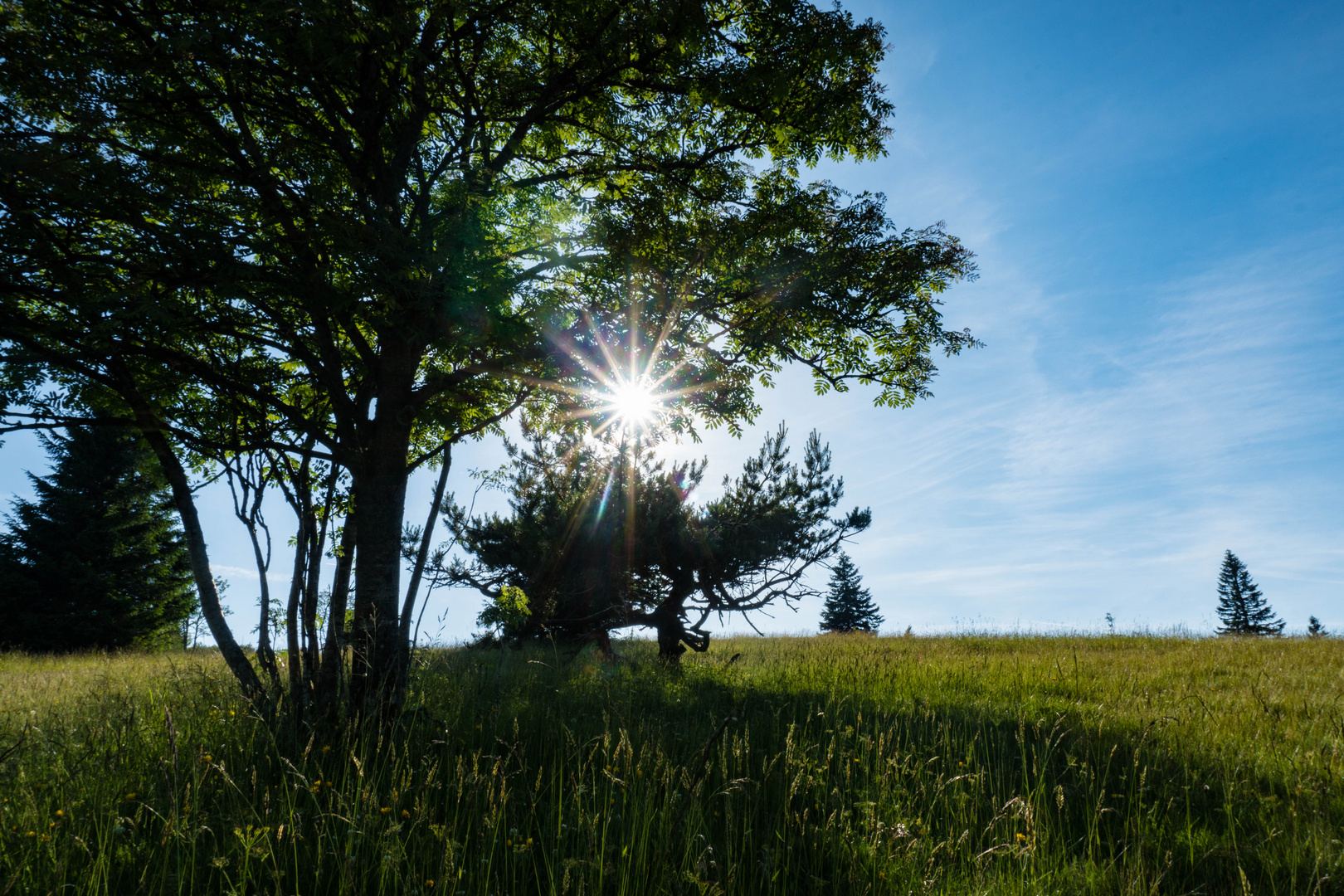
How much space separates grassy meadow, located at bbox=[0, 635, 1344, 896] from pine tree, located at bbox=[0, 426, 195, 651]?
15.1 m

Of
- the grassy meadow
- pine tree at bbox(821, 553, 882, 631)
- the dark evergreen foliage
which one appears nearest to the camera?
the grassy meadow

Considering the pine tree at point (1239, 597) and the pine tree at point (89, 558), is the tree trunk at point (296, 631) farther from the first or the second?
the pine tree at point (1239, 597)

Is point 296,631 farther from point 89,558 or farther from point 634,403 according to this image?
point 89,558

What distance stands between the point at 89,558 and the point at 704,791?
2362 cm

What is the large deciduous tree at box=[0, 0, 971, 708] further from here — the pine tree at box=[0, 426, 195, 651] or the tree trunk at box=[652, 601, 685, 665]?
the pine tree at box=[0, 426, 195, 651]

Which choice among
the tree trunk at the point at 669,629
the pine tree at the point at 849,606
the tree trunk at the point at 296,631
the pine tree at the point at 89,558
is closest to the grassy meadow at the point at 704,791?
the tree trunk at the point at 296,631

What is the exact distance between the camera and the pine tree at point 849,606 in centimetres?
4144

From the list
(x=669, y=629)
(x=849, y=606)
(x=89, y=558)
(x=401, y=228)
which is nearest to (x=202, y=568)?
(x=401, y=228)

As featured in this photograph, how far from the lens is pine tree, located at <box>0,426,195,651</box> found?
18.3m

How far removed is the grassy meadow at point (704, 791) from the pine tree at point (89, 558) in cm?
1510

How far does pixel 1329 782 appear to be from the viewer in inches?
148

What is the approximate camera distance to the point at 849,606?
138 feet

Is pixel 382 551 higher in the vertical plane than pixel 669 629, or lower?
higher

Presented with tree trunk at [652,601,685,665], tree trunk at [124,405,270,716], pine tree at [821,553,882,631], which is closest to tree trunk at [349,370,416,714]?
tree trunk at [124,405,270,716]
